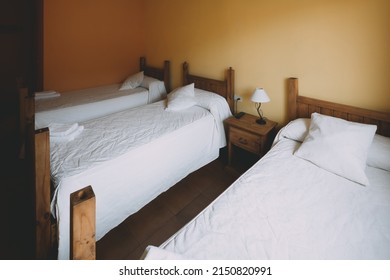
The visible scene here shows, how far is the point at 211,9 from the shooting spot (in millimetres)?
2744

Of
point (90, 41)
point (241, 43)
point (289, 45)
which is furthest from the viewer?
point (90, 41)

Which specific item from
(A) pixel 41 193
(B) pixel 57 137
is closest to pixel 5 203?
(B) pixel 57 137

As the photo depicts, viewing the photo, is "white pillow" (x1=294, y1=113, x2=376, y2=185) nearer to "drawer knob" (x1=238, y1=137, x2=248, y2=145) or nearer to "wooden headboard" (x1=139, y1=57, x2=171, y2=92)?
"drawer knob" (x1=238, y1=137, x2=248, y2=145)

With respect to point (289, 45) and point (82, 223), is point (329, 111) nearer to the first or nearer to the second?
point (289, 45)

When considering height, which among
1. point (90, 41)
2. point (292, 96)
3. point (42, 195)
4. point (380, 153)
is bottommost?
point (42, 195)

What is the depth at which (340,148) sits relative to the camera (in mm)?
1527

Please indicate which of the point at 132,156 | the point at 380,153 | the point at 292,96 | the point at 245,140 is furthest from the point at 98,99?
the point at 380,153

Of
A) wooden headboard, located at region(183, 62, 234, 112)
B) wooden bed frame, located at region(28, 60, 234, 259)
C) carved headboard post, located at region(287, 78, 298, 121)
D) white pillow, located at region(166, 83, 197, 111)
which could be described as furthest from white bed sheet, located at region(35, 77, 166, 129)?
carved headboard post, located at region(287, 78, 298, 121)

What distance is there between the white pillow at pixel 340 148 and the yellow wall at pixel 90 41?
3250 mm

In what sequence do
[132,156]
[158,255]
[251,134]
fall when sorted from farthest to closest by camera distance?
[251,134] → [132,156] → [158,255]

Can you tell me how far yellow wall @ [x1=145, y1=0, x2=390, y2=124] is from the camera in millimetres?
1713

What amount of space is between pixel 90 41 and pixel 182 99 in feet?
6.26

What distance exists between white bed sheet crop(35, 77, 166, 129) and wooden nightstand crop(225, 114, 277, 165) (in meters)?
1.45

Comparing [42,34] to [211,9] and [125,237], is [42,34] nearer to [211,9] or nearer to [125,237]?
[211,9]
